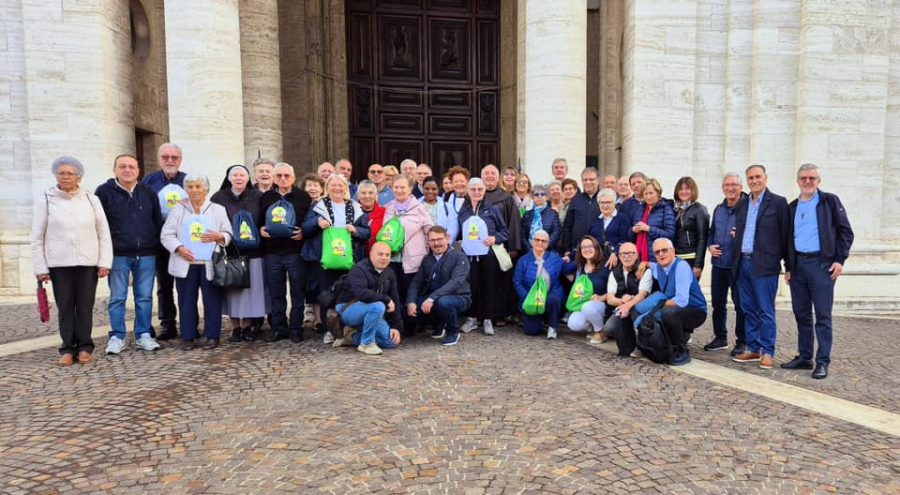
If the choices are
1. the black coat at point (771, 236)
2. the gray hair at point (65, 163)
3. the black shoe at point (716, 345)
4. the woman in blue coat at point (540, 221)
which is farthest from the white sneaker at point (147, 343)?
the black coat at point (771, 236)

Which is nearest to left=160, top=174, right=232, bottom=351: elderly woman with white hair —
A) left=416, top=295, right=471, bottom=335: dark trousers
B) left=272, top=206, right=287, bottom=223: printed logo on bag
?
left=272, top=206, right=287, bottom=223: printed logo on bag

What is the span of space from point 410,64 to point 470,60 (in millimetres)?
1676

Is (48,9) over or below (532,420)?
over

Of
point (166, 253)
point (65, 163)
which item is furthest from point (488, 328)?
point (65, 163)

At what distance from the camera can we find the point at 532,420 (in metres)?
4.25

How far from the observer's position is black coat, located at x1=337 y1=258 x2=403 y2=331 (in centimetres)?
628

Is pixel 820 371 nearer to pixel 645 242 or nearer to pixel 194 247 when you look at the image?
pixel 645 242

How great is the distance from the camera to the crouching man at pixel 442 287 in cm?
661

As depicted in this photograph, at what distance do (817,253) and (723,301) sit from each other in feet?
4.00

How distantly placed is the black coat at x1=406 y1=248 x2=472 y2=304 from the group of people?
0.02 metres

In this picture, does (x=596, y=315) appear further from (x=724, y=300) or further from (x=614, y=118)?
(x=614, y=118)

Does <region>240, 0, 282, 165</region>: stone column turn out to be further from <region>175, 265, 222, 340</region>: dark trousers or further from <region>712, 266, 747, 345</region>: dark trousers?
<region>712, 266, 747, 345</region>: dark trousers

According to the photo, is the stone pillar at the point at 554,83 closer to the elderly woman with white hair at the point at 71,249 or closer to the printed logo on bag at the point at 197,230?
the printed logo on bag at the point at 197,230

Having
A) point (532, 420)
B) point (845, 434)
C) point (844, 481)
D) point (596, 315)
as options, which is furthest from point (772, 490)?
point (596, 315)
